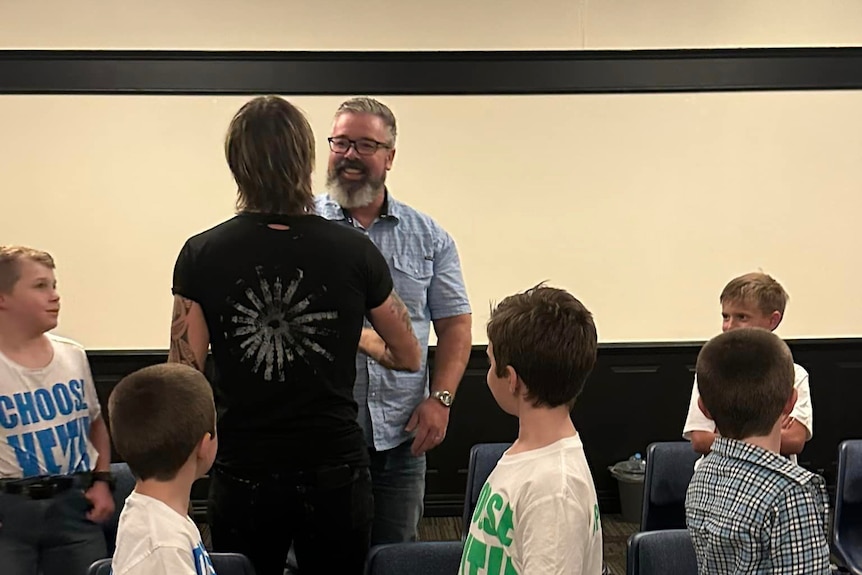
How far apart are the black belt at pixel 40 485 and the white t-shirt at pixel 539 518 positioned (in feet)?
3.71

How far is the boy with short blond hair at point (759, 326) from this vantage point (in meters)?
2.22

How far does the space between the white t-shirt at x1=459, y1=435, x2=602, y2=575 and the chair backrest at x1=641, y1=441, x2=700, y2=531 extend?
1.14m

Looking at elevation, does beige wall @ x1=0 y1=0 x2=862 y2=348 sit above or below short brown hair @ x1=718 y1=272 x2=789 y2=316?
above

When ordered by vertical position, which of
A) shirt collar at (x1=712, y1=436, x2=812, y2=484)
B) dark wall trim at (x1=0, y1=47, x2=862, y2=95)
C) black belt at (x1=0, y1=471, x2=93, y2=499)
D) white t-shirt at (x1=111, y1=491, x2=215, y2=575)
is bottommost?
black belt at (x1=0, y1=471, x2=93, y2=499)

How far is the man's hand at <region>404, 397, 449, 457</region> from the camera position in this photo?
208 centimetres

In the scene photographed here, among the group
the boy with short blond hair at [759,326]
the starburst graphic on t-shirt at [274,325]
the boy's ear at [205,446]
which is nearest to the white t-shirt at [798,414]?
the boy with short blond hair at [759,326]

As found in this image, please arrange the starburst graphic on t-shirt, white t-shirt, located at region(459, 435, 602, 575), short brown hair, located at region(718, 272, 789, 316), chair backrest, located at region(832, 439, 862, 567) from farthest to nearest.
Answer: chair backrest, located at region(832, 439, 862, 567) → short brown hair, located at region(718, 272, 789, 316) → the starburst graphic on t-shirt → white t-shirt, located at region(459, 435, 602, 575)

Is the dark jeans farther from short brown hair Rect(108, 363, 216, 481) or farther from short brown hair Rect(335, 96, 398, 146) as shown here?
short brown hair Rect(335, 96, 398, 146)

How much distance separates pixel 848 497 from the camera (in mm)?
2553

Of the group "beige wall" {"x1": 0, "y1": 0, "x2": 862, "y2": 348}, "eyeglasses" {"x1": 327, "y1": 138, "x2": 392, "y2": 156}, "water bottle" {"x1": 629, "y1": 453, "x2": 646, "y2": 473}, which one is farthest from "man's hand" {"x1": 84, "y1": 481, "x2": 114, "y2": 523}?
"water bottle" {"x1": 629, "y1": 453, "x2": 646, "y2": 473}

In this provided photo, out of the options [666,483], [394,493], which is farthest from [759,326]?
[394,493]

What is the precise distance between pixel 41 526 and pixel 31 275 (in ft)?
2.08

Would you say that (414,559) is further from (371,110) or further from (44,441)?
(371,110)

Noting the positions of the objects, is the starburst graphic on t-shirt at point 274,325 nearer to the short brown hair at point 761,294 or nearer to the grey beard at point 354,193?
the grey beard at point 354,193
